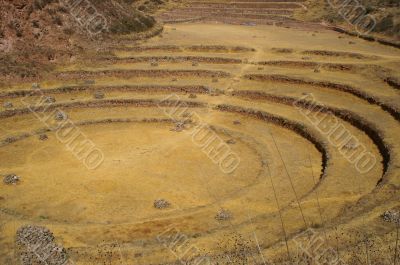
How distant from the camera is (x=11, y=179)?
2538cm

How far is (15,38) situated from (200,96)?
20.2m

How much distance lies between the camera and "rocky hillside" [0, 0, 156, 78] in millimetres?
43031

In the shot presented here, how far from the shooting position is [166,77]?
43.2 meters

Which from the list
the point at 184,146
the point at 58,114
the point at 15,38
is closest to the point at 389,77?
the point at 184,146

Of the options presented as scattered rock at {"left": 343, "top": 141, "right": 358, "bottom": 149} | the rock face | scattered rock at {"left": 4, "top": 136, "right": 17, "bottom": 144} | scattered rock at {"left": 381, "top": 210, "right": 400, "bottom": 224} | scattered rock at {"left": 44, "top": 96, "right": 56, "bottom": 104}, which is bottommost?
scattered rock at {"left": 4, "top": 136, "right": 17, "bottom": 144}

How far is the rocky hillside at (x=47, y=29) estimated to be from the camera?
43.0 m

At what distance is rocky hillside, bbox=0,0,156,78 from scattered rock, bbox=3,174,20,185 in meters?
18.5

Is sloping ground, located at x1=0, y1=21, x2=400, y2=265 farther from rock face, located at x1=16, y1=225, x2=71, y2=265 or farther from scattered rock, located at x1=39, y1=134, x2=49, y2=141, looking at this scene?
rock face, located at x1=16, y1=225, x2=71, y2=265

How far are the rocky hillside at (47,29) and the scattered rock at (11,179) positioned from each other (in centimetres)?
1851

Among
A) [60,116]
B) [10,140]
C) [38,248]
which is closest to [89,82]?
[60,116]

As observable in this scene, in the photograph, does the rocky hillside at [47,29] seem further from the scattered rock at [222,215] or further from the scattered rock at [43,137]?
the scattered rock at [222,215]

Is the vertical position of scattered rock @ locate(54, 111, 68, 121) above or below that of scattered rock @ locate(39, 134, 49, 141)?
above

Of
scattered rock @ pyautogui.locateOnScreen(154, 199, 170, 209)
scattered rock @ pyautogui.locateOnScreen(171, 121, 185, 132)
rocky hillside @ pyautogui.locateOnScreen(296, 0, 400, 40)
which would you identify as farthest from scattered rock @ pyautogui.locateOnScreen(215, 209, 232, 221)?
rocky hillside @ pyautogui.locateOnScreen(296, 0, 400, 40)

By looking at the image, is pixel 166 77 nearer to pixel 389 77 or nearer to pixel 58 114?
Answer: pixel 58 114
